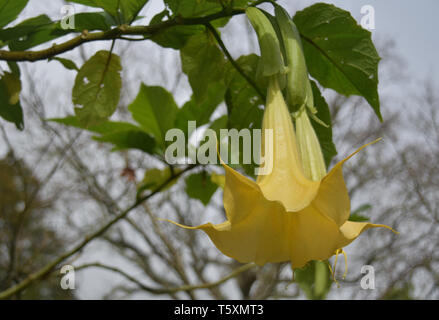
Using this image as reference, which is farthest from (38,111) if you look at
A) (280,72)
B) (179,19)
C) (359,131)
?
(359,131)

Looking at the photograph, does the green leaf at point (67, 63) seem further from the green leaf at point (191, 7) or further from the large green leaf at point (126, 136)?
the large green leaf at point (126, 136)

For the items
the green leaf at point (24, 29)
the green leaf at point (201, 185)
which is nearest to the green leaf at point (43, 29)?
the green leaf at point (24, 29)

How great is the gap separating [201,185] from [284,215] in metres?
0.69

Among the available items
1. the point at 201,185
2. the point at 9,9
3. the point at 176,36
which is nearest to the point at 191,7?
the point at 176,36

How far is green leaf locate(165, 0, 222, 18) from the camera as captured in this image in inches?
19.8

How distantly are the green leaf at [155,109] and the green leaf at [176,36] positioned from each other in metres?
0.37

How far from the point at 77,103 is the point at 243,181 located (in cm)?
43

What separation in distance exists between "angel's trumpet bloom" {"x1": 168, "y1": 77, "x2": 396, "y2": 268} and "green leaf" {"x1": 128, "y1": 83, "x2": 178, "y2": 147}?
0.61 m

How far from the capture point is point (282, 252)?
0.35 m

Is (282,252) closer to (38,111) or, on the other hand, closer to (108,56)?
(108,56)

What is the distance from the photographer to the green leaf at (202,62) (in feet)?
1.95

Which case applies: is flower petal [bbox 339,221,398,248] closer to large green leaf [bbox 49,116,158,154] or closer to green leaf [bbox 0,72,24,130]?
green leaf [bbox 0,72,24,130]

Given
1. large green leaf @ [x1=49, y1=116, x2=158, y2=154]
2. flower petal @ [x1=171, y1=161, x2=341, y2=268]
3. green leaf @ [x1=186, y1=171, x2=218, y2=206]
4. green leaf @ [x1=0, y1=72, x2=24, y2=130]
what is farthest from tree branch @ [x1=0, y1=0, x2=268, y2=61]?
green leaf @ [x1=186, y1=171, x2=218, y2=206]
